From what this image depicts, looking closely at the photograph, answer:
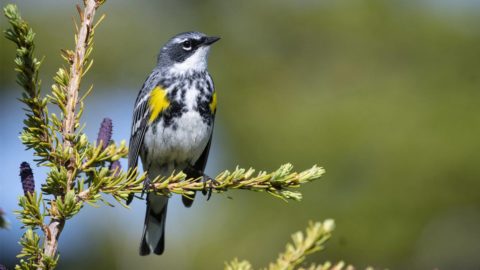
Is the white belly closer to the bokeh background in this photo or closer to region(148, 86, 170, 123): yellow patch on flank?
region(148, 86, 170, 123): yellow patch on flank

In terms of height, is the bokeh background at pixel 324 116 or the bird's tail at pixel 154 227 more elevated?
the bokeh background at pixel 324 116

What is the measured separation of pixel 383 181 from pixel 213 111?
6666 mm

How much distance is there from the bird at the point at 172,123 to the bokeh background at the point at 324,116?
6.95 feet

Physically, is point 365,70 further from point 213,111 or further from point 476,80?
point 213,111

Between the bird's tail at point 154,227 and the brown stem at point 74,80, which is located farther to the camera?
the bird's tail at point 154,227

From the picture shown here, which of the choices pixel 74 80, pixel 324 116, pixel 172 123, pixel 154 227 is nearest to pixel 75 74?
pixel 74 80

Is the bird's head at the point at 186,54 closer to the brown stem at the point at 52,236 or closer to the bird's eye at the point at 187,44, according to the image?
the bird's eye at the point at 187,44

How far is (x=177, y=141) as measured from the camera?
12.6 feet

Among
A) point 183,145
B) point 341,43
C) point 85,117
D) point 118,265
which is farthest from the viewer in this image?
point 341,43

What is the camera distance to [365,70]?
1303 centimetres

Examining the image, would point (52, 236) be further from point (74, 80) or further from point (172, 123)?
point (172, 123)

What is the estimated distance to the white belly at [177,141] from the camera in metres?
3.79

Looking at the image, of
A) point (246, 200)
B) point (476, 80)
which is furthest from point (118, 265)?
point (476, 80)

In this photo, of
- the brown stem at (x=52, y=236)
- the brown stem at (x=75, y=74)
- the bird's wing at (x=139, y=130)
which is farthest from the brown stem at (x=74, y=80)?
the bird's wing at (x=139, y=130)
